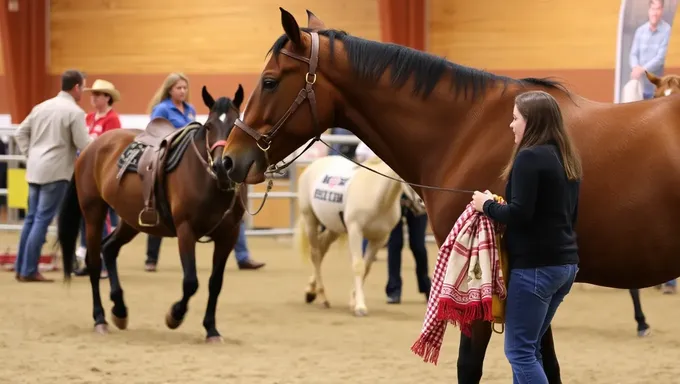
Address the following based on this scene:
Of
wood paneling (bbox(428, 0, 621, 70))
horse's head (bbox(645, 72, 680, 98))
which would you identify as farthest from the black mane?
wood paneling (bbox(428, 0, 621, 70))

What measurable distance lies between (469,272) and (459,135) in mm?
780

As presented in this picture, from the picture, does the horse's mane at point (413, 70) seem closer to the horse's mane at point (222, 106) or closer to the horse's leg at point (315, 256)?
the horse's mane at point (222, 106)

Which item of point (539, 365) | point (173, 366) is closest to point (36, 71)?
point (173, 366)

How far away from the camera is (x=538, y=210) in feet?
12.7

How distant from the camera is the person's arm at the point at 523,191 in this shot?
380cm

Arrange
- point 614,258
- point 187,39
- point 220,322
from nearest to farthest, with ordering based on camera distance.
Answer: point 614,258 → point 220,322 → point 187,39

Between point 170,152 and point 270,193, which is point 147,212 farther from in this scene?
point 270,193

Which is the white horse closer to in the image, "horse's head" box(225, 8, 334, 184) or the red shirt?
the red shirt

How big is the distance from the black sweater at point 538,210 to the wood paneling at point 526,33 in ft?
33.8

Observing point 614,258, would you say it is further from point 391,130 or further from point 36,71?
point 36,71

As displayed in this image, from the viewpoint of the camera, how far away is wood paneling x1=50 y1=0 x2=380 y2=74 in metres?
16.0

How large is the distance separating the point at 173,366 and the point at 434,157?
252cm

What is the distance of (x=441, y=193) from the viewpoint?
175 inches

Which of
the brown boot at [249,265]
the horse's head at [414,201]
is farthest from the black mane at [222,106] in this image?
the brown boot at [249,265]
